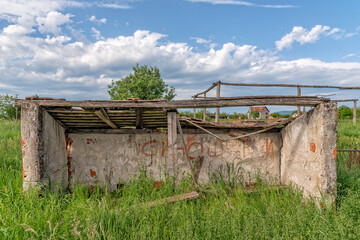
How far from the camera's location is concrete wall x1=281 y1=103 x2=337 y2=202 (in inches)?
150

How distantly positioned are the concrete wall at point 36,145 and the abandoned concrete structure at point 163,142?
0.02 m

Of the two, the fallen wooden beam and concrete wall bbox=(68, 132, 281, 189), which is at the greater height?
concrete wall bbox=(68, 132, 281, 189)

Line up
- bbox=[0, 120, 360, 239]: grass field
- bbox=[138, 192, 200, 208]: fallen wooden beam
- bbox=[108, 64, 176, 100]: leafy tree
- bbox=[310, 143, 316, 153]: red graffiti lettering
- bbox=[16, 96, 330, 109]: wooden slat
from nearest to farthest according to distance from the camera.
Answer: bbox=[0, 120, 360, 239]: grass field < bbox=[138, 192, 200, 208]: fallen wooden beam < bbox=[16, 96, 330, 109]: wooden slat < bbox=[310, 143, 316, 153]: red graffiti lettering < bbox=[108, 64, 176, 100]: leafy tree

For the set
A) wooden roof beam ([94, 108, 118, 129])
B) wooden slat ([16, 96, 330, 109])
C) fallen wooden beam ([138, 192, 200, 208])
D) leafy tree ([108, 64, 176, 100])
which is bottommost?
fallen wooden beam ([138, 192, 200, 208])

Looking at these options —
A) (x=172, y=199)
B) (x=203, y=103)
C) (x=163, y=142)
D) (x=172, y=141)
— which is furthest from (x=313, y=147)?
(x=163, y=142)

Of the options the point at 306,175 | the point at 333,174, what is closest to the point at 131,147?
the point at 306,175

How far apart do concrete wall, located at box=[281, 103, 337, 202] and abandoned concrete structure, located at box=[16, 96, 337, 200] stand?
15 millimetres

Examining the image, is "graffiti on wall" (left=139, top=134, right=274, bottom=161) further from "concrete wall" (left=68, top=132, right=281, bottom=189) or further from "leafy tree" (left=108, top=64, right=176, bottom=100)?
"leafy tree" (left=108, top=64, right=176, bottom=100)

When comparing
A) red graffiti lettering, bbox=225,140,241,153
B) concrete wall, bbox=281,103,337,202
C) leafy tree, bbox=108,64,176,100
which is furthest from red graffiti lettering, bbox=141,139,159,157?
leafy tree, bbox=108,64,176,100

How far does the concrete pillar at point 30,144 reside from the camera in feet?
12.9

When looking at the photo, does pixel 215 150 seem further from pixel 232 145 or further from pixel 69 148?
pixel 69 148

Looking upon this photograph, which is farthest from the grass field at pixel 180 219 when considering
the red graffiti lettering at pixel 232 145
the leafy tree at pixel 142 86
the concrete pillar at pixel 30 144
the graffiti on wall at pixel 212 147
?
the leafy tree at pixel 142 86

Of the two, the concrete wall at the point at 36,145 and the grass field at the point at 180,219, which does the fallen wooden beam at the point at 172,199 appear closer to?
the grass field at the point at 180,219

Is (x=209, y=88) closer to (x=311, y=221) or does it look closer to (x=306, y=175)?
(x=306, y=175)
